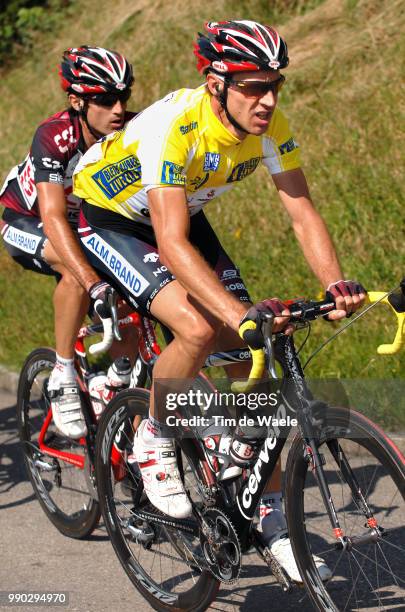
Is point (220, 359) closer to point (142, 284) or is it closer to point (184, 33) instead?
point (142, 284)

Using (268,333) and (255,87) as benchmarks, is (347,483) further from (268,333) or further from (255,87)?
Answer: (255,87)

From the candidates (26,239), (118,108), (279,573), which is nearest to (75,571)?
(279,573)

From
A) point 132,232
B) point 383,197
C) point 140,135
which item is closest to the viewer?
point 140,135

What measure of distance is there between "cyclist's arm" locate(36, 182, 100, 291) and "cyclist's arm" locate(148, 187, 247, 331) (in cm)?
86

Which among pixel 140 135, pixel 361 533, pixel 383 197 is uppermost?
pixel 140 135

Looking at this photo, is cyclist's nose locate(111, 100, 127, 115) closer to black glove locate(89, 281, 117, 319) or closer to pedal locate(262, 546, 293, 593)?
black glove locate(89, 281, 117, 319)

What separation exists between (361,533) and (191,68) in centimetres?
1098

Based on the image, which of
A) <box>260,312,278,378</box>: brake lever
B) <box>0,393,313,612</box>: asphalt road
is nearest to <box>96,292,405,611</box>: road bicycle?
<box>260,312,278,378</box>: brake lever

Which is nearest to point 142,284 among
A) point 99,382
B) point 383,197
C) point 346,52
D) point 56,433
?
point 99,382

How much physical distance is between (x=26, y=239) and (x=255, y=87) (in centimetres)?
217

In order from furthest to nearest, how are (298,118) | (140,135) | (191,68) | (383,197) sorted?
(191,68) < (298,118) < (383,197) < (140,135)

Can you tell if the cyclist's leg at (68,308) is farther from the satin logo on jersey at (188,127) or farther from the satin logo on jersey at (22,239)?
the satin logo on jersey at (188,127)

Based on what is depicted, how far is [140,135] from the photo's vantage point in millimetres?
4750

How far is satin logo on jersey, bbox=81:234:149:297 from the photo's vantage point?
4.79 meters
